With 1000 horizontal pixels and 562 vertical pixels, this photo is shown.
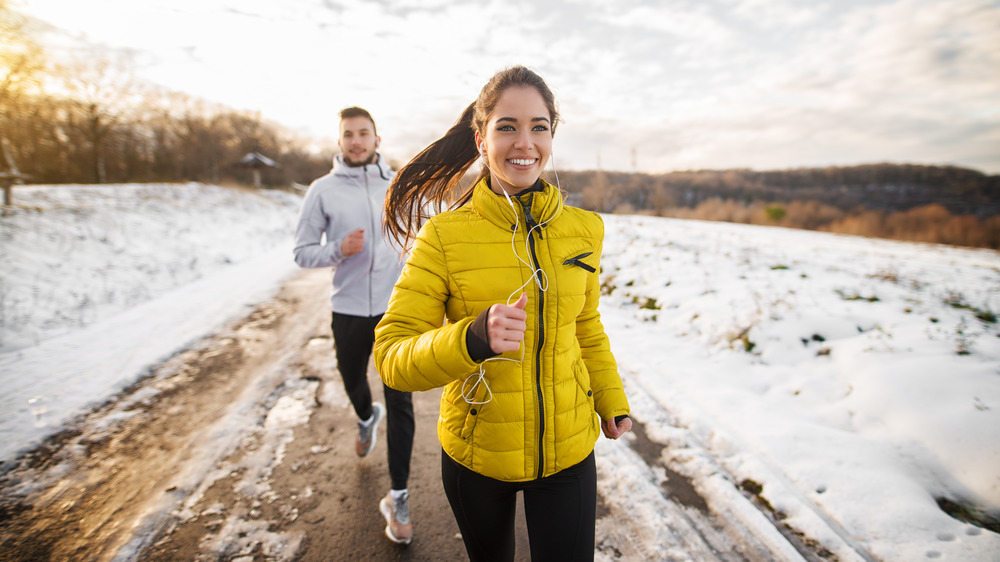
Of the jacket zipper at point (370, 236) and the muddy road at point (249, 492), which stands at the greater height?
the jacket zipper at point (370, 236)

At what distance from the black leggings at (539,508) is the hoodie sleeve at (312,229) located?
1.78 m

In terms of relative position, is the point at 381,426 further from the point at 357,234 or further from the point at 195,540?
the point at 357,234

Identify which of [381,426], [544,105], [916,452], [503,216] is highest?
[544,105]

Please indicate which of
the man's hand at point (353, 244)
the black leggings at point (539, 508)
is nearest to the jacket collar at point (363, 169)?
the man's hand at point (353, 244)

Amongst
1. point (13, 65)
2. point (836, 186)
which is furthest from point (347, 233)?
point (836, 186)

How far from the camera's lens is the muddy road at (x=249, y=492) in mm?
2180

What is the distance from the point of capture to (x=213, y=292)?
25.5 feet

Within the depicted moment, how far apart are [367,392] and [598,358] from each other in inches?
77.7

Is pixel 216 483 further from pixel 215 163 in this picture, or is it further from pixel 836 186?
pixel 836 186

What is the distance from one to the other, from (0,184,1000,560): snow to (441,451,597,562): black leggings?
3.69ft

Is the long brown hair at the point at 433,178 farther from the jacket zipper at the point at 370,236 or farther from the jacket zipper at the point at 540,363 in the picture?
the jacket zipper at the point at 370,236

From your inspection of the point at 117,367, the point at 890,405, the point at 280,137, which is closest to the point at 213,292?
the point at 117,367

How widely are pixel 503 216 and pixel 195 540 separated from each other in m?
2.57

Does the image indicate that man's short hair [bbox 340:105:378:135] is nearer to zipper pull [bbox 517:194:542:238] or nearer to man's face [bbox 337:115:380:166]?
man's face [bbox 337:115:380:166]
